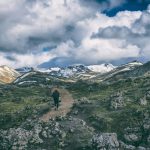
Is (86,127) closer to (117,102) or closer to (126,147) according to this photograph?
(126,147)

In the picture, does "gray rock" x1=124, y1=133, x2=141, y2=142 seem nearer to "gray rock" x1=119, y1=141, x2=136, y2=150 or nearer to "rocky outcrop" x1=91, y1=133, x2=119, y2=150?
"gray rock" x1=119, y1=141, x2=136, y2=150

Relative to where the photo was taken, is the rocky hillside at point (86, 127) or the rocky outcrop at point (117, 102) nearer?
the rocky hillside at point (86, 127)

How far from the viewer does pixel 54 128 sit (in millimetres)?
144125

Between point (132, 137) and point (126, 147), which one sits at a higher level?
point (132, 137)

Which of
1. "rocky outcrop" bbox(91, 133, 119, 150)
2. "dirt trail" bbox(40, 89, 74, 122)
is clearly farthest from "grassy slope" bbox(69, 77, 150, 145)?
"dirt trail" bbox(40, 89, 74, 122)

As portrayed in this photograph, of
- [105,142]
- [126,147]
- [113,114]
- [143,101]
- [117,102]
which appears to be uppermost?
[143,101]

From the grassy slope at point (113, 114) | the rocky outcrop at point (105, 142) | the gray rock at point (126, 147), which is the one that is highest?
the grassy slope at point (113, 114)

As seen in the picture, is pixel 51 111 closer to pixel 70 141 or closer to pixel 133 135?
pixel 70 141

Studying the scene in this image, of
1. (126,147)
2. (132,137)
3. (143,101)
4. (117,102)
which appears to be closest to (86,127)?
(132,137)

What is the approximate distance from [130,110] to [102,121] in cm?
1148

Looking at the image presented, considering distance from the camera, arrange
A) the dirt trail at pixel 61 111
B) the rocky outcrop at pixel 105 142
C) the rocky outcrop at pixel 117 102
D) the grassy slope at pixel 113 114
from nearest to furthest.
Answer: the rocky outcrop at pixel 105 142, the grassy slope at pixel 113 114, the dirt trail at pixel 61 111, the rocky outcrop at pixel 117 102

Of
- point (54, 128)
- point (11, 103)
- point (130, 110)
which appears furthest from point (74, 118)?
point (11, 103)

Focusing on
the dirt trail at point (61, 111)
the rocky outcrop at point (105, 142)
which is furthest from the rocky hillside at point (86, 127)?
the dirt trail at point (61, 111)

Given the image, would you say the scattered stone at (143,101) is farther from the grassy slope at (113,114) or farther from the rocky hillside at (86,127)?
the grassy slope at (113,114)
